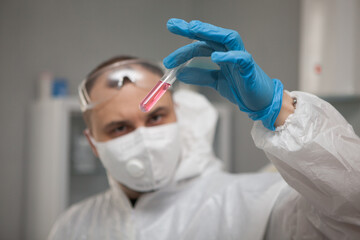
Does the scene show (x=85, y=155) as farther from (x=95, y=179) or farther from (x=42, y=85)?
(x=42, y=85)

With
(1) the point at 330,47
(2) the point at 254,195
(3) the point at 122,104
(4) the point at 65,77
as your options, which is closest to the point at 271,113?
(2) the point at 254,195

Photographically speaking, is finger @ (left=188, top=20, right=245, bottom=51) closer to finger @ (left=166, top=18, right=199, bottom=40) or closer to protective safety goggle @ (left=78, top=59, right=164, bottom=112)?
finger @ (left=166, top=18, right=199, bottom=40)

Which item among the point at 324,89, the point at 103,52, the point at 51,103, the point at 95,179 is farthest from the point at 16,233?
the point at 324,89

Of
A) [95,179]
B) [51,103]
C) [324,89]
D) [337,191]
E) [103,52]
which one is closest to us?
[337,191]

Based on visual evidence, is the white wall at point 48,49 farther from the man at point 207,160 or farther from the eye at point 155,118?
the eye at point 155,118

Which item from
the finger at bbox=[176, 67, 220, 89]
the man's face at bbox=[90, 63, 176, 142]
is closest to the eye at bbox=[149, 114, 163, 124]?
the man's face at bbox=[90, 63, 176, 142]

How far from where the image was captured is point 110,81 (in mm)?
1053

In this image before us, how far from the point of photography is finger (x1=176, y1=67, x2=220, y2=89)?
737mm

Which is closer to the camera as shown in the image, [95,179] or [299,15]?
[299,15]

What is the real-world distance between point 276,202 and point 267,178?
0.51 feet

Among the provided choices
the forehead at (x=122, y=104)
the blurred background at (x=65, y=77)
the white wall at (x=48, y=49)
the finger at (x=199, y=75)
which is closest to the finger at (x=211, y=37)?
the finger at (x=199, y=75)

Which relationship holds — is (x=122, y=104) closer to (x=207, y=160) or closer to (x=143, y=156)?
(x=143, y=156)

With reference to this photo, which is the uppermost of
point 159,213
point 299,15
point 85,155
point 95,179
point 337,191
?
point 299,15

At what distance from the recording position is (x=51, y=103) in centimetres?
199
